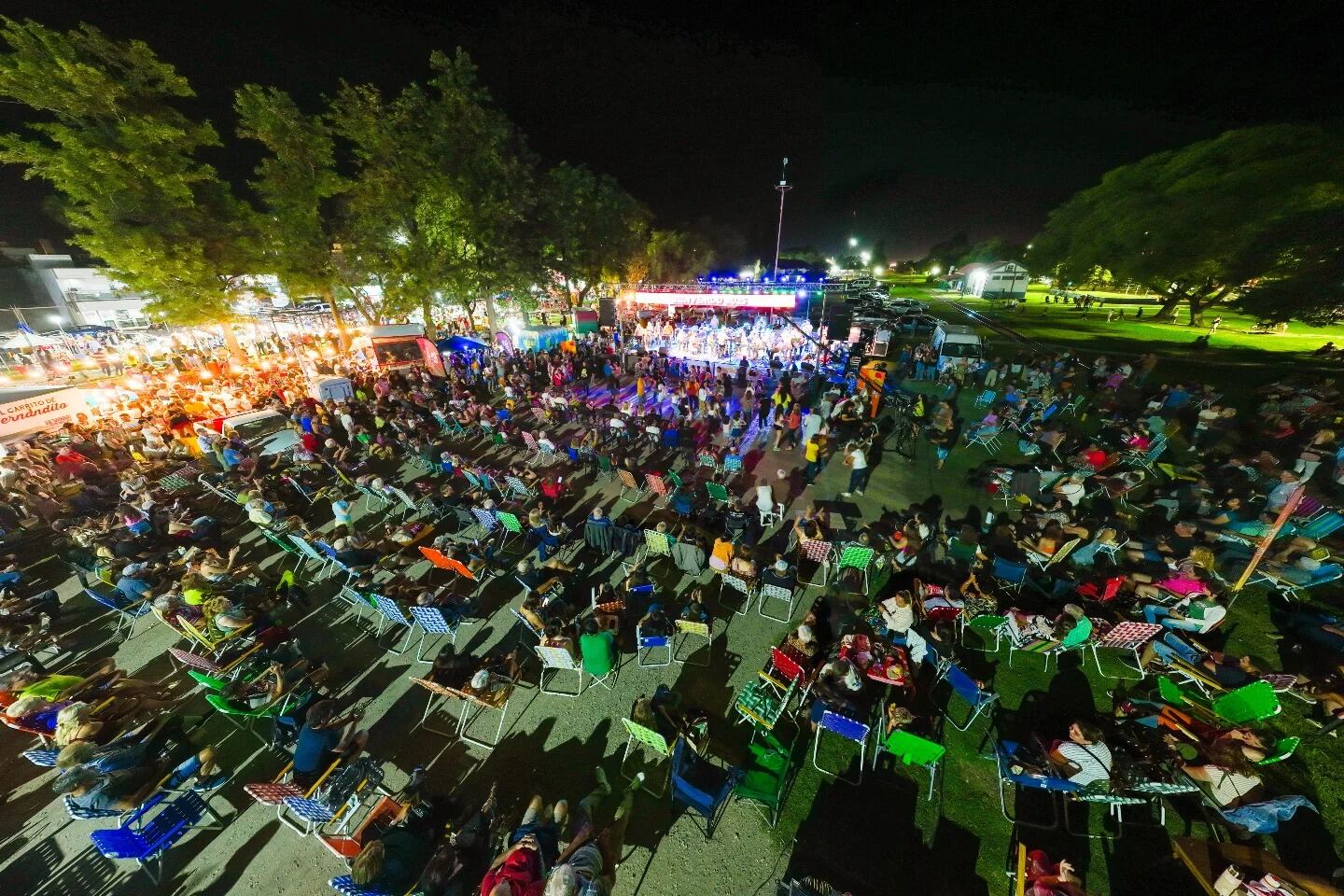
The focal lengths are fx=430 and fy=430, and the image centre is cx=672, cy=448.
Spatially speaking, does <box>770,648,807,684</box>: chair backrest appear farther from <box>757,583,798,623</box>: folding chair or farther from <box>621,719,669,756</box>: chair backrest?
<box>621,719,669,756</box>: chair backrest

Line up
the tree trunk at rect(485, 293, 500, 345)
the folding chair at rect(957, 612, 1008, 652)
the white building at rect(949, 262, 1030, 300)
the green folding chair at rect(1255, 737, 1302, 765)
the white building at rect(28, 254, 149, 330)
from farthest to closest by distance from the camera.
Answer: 1. the white building at rect(949, 262, 1030, 300)
2. the white building at rect(28, 254, 149, 330)
3. the tree trunk at rect(485, 293, 500, 345)
4. the folding chair at rect(957, 612, 1008, 652)
5. the green folding chair at rect(1255, 737, 1302, 765)

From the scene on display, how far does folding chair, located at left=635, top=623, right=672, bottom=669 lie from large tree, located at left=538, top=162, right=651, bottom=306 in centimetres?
2279

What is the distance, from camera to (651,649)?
6352mm

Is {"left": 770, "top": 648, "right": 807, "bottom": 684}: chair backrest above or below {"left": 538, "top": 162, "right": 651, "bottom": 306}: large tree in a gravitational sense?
below

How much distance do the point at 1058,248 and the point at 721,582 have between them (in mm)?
47315

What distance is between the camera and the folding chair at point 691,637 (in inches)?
224

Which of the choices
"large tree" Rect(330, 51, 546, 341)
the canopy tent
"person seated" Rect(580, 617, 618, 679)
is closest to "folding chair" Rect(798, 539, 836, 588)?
"person seated" Rect(580, 617, 618, 679)

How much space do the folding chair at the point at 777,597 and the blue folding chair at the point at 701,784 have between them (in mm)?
2369

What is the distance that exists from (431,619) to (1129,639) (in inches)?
368

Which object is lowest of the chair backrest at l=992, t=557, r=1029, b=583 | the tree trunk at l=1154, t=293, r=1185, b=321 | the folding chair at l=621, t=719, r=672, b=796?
the folding chair at l=621, t=719, r=672, b=796

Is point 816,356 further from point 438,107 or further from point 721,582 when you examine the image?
point 438,107

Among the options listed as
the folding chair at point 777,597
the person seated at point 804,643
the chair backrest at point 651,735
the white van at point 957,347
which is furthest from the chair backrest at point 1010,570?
the white van at point 957,347

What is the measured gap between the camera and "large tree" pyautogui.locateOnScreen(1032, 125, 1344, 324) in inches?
745

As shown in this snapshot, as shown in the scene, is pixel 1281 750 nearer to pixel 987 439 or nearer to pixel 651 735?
pixel 651 735
